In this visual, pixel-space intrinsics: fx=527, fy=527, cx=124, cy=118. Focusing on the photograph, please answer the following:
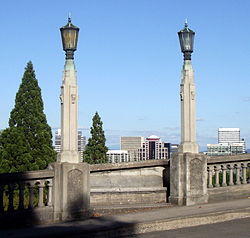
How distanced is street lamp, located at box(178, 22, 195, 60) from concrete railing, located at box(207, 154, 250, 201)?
274cm

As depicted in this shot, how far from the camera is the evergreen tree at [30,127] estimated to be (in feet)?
123

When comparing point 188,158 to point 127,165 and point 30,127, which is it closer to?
point 127,165

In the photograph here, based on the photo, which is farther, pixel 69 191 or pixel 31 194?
pixel 69 191

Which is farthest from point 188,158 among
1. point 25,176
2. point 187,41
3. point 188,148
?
point 25,176

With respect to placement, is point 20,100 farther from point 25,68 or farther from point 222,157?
point 222,157

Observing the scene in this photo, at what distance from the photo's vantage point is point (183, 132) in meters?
13.2

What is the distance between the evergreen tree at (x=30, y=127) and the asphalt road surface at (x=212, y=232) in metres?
27.3

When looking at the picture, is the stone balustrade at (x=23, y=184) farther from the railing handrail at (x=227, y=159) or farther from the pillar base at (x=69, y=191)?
the railing handrail at (x=227, y=159)

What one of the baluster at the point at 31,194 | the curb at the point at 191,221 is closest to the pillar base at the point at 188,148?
the curb at the point at 191,221

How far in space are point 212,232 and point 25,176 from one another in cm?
387

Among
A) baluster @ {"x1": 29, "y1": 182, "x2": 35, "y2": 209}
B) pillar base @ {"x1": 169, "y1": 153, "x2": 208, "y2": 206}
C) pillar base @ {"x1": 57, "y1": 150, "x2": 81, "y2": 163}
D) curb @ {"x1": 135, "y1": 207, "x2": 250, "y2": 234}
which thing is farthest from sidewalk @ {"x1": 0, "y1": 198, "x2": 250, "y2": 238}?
pillar base @ {"x1": 57, "y1": 150, "x2": 81, "y2": 163}

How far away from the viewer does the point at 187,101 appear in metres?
13.2

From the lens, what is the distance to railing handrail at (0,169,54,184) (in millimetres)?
10398

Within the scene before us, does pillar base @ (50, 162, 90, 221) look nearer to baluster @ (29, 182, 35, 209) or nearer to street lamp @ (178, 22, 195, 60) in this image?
baluster @ (29, 182, 35, 209)
